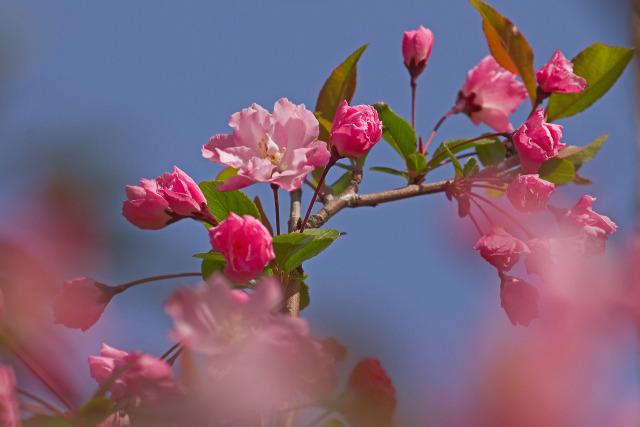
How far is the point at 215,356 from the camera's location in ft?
1.83

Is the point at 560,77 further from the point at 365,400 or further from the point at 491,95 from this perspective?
the point at 365,400

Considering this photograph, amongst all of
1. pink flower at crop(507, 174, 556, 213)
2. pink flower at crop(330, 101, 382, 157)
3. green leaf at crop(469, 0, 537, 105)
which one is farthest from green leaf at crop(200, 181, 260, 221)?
green leaf at crop(469, 0, 537, 105)

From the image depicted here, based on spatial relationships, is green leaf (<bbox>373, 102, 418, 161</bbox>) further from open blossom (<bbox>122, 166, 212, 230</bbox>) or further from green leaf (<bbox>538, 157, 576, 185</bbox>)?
open blossom (<bbox>122, 166, 212, 230</bbox>)

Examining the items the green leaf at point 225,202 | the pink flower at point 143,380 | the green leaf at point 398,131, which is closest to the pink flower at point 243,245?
the green leaf at point 225,202

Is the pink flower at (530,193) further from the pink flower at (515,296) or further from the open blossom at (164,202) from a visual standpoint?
the open blossom at (164,202)

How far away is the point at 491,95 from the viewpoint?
53.2 inches

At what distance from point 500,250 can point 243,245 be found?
1.37ft

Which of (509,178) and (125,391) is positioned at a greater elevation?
(125,391)

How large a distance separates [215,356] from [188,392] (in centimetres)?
5

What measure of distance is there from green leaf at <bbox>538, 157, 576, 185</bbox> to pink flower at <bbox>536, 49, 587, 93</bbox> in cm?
13

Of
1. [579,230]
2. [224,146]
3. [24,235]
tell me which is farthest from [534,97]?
[24,235]

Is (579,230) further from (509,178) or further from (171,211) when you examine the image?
(171,211)

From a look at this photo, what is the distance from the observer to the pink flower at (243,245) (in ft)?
2.47

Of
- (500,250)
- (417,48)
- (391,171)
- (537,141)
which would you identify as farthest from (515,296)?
(417,48)
